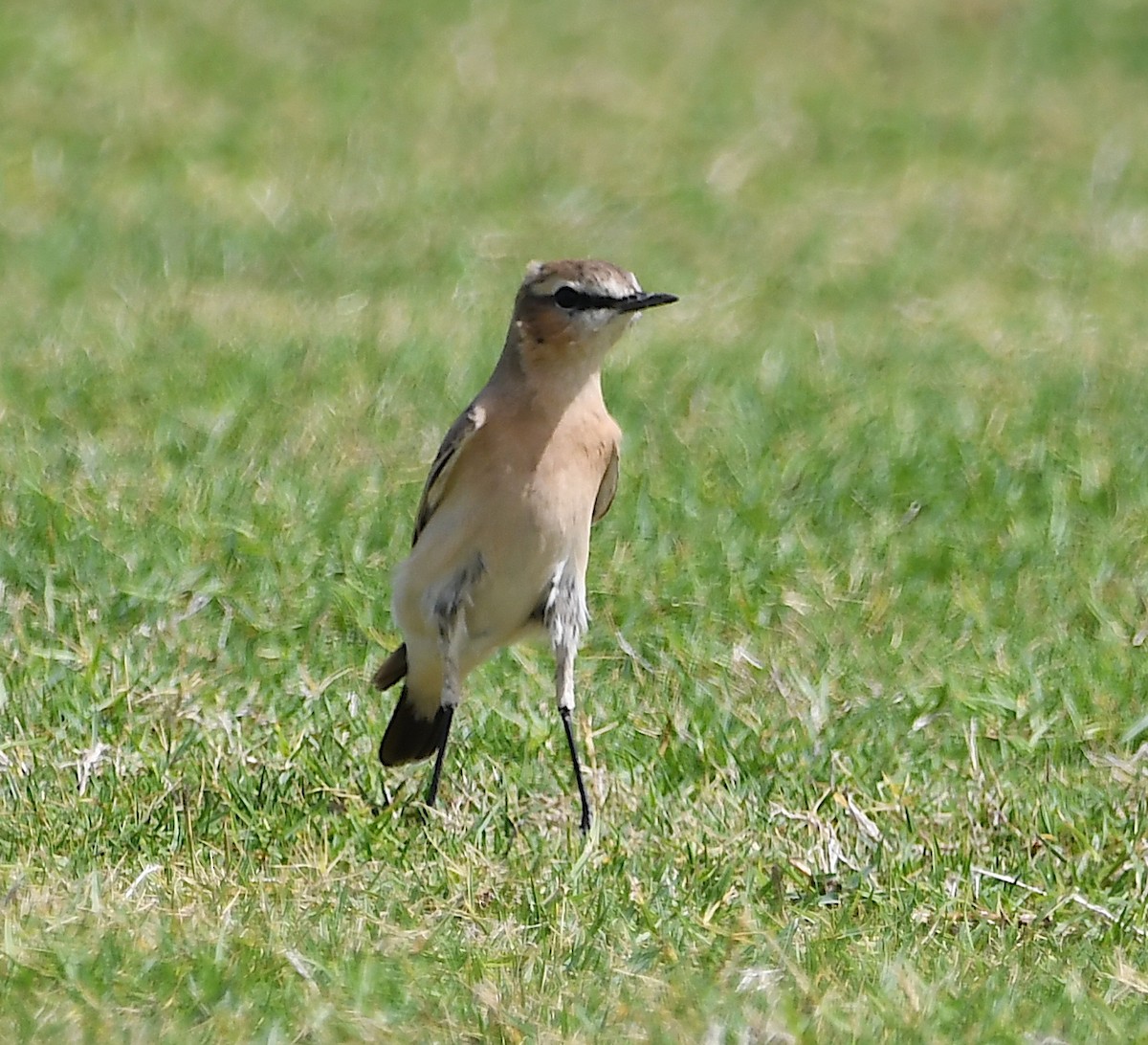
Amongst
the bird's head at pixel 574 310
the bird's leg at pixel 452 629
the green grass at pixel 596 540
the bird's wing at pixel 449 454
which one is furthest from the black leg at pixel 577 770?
the bird's head at pixel 574 310

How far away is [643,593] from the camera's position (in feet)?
23.2

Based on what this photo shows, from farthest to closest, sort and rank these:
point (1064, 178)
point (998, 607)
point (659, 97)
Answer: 1. point (659, 97)
2. point (1064, 178)
3. point (998, 607)

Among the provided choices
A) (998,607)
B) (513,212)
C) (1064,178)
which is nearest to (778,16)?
(1064,178)

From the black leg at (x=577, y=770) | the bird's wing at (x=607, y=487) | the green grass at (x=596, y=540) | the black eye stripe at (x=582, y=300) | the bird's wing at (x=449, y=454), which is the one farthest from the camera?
the bird's wing at (x=607, y=487)

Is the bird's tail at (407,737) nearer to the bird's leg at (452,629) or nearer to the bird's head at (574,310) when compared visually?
the bird's leg at (452,629)

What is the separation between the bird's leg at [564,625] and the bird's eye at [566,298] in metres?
0.68

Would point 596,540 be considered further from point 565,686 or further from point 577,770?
point 577,770

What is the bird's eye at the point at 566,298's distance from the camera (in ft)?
18.9

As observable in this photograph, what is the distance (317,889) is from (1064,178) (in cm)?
854

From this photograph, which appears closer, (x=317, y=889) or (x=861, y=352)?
(x=317, y=889)

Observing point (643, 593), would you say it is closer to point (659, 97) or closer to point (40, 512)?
point (40, 512)

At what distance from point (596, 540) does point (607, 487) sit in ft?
3.84

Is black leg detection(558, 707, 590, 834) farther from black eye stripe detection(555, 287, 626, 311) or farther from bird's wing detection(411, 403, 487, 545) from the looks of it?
black eye stripe detection(555, 287, 626, 311)

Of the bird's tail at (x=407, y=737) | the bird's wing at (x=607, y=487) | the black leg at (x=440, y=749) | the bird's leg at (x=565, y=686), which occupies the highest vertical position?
the bird's wing at (x=607, y=487)
